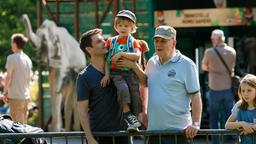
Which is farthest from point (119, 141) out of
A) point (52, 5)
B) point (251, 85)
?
point (52, 5)

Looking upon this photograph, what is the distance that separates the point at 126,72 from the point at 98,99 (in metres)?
0.35

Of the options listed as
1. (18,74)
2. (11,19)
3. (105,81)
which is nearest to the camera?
(105,81)

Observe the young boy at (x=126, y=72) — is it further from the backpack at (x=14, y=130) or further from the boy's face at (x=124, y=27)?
the backpack at (x=14, y=130)

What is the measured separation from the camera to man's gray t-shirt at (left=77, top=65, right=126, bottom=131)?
8.48 meters

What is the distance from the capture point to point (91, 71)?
28.0 ft

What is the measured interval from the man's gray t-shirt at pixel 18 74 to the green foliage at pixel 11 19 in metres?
10.7

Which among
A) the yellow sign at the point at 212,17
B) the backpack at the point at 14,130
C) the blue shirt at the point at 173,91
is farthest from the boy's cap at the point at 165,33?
the yellow sign at the point at 212,17

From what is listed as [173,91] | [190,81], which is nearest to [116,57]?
[173,91]

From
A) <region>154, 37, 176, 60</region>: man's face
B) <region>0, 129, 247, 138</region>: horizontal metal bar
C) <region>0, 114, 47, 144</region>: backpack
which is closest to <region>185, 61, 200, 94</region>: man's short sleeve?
<region>154, 37, 176, 60</region>: man's face

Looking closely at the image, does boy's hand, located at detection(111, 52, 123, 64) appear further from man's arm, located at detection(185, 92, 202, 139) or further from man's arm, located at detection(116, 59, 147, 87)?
man's arm, located at detection(185, 92, 202, 139)

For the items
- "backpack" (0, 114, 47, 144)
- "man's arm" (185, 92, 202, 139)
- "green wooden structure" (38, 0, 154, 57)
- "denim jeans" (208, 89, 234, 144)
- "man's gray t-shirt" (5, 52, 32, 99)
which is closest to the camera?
"man's arm" (185, 92, 202, 139)

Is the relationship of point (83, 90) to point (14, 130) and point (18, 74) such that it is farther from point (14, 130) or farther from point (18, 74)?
point (18, 74)

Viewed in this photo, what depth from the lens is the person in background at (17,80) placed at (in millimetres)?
Result: 14000

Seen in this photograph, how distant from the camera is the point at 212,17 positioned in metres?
17.0
